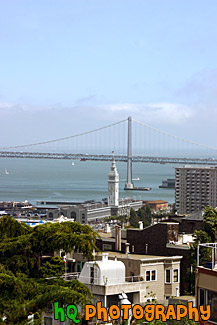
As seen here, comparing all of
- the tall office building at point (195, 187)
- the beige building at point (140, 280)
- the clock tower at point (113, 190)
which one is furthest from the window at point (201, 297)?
the clock tower at point (113, 190)

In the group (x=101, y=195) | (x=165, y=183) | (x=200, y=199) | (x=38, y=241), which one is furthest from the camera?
(x=165, y=183)

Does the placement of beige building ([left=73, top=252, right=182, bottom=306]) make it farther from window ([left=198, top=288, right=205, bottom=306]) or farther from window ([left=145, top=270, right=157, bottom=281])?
window ([left=198, top=288, right=205, bottom=306])

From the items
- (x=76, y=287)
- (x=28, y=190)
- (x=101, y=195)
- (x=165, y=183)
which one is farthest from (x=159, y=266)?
(x=165, y=183)

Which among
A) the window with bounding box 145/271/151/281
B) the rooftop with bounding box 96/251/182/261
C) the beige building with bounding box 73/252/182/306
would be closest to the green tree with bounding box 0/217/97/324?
the beige building with bounding box 73/252/182/306

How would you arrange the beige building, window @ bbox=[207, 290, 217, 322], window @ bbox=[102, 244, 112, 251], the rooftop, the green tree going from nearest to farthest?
window @ bbox=[207, 290, 217, 322] < the green tree < the beige building < the rooftop < window @ bbox=[102, 244, 112, 251]

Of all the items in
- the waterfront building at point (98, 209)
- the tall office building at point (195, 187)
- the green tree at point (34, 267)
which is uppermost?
the green tree at point (34, 267)

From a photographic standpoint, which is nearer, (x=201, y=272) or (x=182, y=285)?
(x=201, y=272)

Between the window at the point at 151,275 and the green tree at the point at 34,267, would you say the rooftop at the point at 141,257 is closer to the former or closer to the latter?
the window at the point at 151,275

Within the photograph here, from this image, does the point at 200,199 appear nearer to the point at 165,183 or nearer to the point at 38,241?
the point at 165,183
